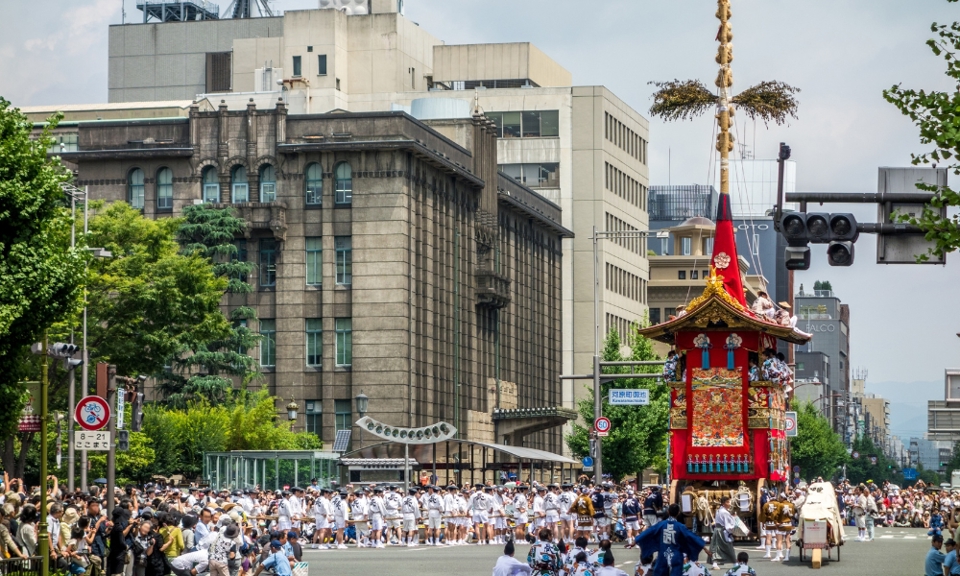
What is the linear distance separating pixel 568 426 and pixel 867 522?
61656mm

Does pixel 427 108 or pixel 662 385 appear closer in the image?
pixel 662 385

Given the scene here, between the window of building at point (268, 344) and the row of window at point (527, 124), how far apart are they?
1567 inches

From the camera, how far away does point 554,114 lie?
11794 cm

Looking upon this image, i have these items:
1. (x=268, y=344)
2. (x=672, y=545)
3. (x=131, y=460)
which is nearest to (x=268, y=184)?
(x=268, y=344)

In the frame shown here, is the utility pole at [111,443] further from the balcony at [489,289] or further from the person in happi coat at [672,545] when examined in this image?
the balcony at [489,289]

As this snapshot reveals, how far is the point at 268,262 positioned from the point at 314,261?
91.1 inches

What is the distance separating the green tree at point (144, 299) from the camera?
6159cm

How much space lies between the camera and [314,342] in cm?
8169

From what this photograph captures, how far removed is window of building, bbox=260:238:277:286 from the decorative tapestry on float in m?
43.2

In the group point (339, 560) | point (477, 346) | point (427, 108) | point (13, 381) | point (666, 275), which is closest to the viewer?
point (13, 381)

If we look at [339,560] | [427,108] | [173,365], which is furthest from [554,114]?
[339,560]

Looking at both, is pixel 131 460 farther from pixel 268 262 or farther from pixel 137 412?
pixel 268 262

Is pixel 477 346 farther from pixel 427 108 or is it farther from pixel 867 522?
pixel 867 522

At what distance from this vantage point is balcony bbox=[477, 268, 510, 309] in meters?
91.9
